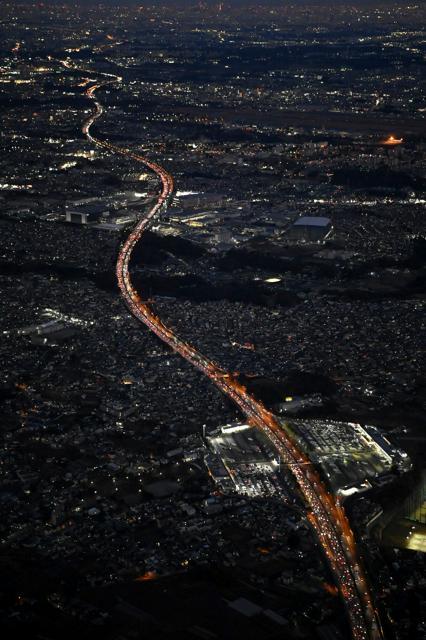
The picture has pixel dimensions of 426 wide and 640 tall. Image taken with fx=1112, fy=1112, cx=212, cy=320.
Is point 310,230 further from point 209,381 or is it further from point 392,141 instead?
point 392,141

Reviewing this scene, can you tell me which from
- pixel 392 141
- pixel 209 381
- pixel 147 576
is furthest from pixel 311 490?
pixel 392 141

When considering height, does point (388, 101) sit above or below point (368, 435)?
below

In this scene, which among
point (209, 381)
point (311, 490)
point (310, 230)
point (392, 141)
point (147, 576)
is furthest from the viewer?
point (392, 141)

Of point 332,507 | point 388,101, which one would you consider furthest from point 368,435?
point 388,101

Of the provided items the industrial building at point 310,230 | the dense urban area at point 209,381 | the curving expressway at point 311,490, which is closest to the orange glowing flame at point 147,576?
the dense urban area at point 209,381

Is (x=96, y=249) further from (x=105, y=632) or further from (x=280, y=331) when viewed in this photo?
(x=105, y=632)

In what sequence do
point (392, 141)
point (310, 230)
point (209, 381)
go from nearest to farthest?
point (209, 381), point (310, 230), point (392, 141)

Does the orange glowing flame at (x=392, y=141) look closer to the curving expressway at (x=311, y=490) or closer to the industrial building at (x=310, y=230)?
the industrial building at (x=310, y=230)
